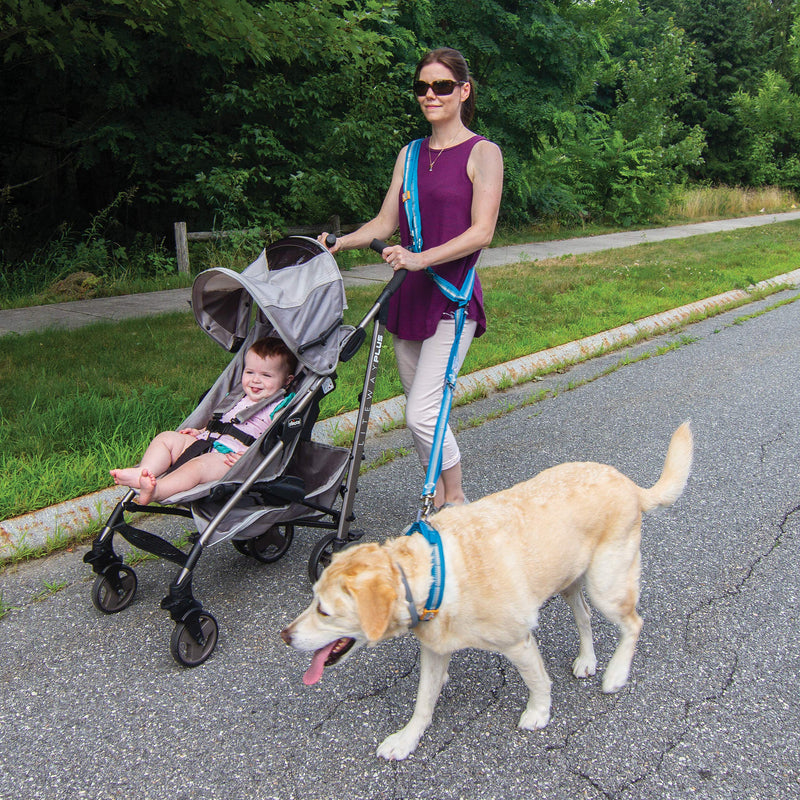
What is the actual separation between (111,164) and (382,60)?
230 inches

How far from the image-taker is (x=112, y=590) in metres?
3.36

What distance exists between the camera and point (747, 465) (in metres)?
4.88

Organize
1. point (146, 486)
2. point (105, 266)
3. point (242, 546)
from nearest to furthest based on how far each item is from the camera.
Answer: point (146, 486) < point (242, 546) < point (105, 266)

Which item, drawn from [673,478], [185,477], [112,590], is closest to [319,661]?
[185,477]

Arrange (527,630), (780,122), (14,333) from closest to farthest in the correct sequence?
(527,630) < (14,333) < (780,122)

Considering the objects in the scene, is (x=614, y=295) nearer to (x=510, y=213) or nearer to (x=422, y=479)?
(x=422, y=479)

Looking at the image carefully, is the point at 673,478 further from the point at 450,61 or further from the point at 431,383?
the point at 450,61

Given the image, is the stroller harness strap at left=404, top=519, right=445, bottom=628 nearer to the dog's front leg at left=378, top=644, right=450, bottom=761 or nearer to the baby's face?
the dog's front leg at left=378, top=644, right=450, bottom=761

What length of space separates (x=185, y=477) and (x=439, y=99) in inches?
82.4

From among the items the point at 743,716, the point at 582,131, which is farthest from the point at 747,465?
the point at 582,131

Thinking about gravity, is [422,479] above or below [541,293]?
above

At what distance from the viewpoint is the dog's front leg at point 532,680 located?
2488 mm

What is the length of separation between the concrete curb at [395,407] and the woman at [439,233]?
1.63m

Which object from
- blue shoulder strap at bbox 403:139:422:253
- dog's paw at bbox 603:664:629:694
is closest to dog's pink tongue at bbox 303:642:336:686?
dog's paw at bbox 603:664:629:694
